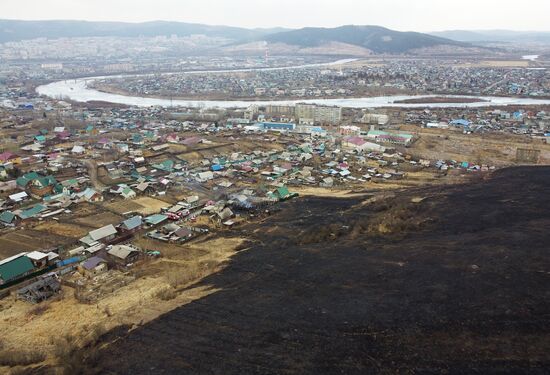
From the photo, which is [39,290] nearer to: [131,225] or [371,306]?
[131,225]

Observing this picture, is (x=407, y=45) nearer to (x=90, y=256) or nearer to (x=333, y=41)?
(x=333, y=41)

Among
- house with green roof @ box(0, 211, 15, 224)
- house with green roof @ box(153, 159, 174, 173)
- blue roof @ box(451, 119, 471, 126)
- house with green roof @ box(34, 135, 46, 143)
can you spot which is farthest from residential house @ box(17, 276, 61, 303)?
blue roof @ box(451, 119, 471, 126)

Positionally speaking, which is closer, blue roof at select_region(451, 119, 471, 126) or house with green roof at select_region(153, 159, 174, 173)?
house with green roof at select_region(153, 159, 174, 173)

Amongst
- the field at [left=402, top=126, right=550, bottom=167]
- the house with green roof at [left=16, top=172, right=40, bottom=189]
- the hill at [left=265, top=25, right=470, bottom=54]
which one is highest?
the hill at [left=265, top=25, right=470, bottom=54]

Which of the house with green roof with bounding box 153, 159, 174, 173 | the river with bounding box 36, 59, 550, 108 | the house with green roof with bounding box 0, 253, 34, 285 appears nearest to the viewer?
the house with green roof with bounding box 0, 253, 34, 285

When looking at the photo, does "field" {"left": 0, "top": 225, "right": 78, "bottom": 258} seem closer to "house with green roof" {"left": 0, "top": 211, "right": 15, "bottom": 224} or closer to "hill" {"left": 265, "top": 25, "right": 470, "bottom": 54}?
"house with green roof" {"left": 0, "top": 211, "right": 15, "bottom": 224}

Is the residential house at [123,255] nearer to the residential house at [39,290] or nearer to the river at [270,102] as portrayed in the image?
the residential house at [39,290]

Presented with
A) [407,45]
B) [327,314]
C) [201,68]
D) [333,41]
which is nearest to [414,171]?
[327,314]

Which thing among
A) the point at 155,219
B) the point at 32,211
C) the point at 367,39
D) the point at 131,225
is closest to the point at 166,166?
the point at 155,219

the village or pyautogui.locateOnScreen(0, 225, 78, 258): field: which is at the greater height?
the village
